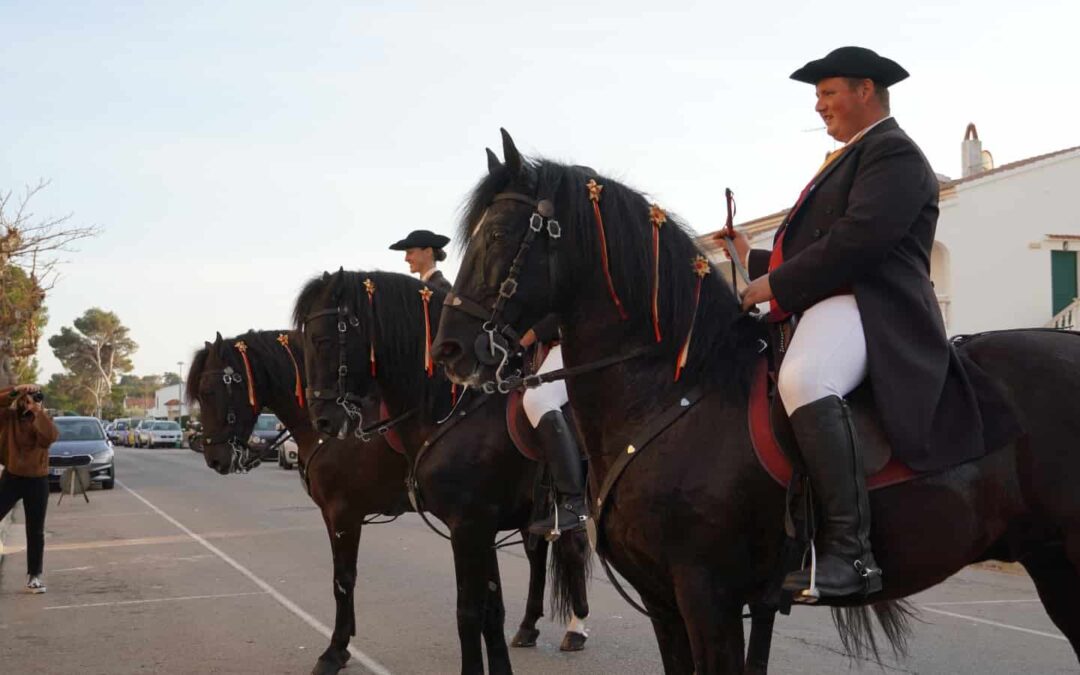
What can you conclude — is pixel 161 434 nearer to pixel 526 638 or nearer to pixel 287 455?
pixel 287 455

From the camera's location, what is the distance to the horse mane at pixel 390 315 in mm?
6793

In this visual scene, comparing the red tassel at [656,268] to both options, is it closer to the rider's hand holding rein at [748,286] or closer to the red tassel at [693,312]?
the red tassel at [693,312]

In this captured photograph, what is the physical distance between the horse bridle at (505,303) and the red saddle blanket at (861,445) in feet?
2.86

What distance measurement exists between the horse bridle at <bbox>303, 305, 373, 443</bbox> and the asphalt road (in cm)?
177

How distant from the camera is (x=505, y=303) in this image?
12.4ft

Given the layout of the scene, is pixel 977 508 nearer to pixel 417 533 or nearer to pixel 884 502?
pixel 884 502

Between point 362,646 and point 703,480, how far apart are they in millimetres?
4841

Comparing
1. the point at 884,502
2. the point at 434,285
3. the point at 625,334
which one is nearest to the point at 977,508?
the point at 884,502

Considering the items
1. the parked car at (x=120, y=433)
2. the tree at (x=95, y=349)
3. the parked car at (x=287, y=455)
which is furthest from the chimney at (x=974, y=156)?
the tree at (x=95, y=349)

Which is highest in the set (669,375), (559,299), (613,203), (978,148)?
(978,148)

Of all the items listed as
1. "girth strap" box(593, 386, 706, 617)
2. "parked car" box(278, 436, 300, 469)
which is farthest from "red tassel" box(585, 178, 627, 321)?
"parked car" box(278, 436, 300, 469)

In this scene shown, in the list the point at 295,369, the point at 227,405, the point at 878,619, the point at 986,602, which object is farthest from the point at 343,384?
the point at 986,602

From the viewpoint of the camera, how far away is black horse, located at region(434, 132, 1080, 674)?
3582mm

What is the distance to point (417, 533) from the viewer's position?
15.2 meters
